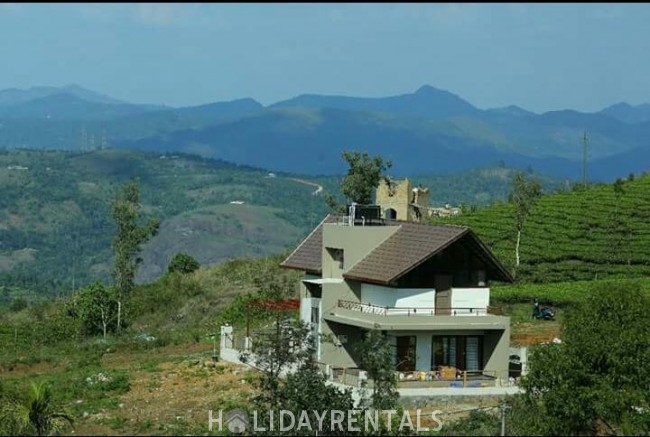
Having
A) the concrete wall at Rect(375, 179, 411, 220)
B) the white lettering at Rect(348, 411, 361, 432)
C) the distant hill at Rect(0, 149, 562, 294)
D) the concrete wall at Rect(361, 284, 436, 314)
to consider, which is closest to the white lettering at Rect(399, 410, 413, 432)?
the white lettering at Rect(348, 411, 361, 432)

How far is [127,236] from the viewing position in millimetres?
48375

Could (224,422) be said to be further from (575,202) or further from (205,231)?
(205,231)

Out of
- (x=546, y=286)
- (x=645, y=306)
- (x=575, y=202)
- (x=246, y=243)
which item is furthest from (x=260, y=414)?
(x=246, y=243)

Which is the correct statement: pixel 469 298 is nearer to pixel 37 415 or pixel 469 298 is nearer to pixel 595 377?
pixel 595 377

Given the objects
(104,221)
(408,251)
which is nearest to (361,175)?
(408,251)

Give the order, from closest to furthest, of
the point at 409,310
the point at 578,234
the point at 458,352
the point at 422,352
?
the point at 409,310 → the point at 422,352 → the point at 458,352 → the point at 578,234

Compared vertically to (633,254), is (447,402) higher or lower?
lower

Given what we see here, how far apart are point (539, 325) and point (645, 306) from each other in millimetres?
13504

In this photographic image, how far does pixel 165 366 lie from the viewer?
3581 centimetres

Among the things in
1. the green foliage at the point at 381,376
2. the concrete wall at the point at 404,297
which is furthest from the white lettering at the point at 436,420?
the concrete wall at the point at 404,297

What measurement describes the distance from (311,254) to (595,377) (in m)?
13.0

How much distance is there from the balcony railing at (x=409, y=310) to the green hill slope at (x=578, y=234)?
19.6 m

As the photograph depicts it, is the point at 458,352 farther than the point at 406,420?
Yes

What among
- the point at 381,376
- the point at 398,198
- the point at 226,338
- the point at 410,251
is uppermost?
the point at 398,198
